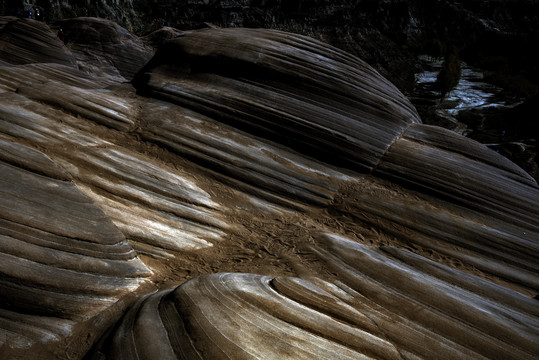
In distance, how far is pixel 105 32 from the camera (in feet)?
82.7

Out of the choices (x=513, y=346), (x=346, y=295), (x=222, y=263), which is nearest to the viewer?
(x=513, y=346)

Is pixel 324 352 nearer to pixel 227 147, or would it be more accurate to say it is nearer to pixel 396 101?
pixel 227 147

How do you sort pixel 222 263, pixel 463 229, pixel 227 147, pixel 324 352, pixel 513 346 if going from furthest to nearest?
pixel 227 147 < pixel 463 229 < pixel 222 263 < pixel 513 346 < pixel 324 352

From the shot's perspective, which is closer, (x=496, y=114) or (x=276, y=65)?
(x=276, y=65)

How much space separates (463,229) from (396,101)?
18.9 ft

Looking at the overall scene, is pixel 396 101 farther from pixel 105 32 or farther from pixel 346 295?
pixel 105 32

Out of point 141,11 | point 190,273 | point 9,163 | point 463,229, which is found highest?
point 141,11

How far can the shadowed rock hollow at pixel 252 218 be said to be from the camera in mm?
4023

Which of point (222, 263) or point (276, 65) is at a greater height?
point (276, 65)

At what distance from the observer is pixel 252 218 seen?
7293mm

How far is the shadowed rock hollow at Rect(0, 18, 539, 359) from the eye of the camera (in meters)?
4.02

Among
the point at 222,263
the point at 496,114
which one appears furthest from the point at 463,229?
the point at 496,114

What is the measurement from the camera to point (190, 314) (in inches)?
155

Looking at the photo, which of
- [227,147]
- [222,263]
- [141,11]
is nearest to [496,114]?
[227,147]
